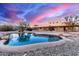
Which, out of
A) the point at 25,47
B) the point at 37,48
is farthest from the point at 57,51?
the point at 25,47

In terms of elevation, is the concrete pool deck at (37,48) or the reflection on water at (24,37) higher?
the reflection on water at (24,37)

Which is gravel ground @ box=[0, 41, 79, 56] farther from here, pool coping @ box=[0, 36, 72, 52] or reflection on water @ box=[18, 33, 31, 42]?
reflection on water @ box=[18, 33, 31, 42]

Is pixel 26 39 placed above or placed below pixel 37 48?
above

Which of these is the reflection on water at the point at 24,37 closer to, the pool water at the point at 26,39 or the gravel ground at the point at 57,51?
the pool water at the point at 26,39

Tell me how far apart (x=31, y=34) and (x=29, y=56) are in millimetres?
247

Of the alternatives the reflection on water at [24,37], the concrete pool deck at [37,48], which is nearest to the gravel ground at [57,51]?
the concrete pool deck at [37,48]

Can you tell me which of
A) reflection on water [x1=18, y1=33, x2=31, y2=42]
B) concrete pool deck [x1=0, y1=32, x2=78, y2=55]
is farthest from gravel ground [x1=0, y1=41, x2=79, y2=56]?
reflection on water [x1=18, y1=33, x2=31, y2=42]

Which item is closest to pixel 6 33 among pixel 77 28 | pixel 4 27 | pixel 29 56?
pixel 4 27

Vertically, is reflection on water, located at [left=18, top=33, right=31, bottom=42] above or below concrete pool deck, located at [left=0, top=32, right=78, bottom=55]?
above

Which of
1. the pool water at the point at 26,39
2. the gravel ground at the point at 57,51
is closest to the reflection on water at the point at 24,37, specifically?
the pool water at the point at 26,39

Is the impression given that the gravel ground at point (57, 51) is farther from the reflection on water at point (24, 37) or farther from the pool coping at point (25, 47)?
the reflection on water at point (24, 37)

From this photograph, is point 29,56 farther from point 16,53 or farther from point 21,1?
point 21,1

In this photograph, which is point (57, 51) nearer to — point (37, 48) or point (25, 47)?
point (37, 48)

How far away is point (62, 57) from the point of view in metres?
1.77
